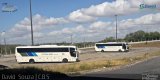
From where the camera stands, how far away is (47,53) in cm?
5834

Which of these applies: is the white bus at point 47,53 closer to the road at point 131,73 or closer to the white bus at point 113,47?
the road at point 131,73

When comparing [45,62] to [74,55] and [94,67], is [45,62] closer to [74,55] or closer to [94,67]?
[74,55]

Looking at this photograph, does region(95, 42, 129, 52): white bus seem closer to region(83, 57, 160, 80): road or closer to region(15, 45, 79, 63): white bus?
region(15, 45, 79, 63): white bus

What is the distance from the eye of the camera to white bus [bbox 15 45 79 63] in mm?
58219

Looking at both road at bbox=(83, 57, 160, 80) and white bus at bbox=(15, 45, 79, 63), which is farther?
white bus at bbox=(15, 45, 79, 63)

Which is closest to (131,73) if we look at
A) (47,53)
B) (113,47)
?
(47,53)

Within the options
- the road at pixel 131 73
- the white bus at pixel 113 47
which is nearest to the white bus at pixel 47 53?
the road at pixel 131 73

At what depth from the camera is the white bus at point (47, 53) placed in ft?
191

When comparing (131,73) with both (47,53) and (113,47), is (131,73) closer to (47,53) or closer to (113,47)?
(47,53)

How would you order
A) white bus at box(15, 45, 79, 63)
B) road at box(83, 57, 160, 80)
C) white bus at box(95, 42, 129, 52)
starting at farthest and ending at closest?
white bus at box(95, 42, 129, 52) < white bus at box(15, 45, 79, 63) < road at box(83, 57, 160, 80)

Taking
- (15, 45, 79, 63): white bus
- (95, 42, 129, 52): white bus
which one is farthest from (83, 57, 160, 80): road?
(95, 42, 129, 52): white bus

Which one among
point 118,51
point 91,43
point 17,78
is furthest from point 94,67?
point 91,43

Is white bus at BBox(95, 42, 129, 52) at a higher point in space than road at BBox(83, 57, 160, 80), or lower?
higher

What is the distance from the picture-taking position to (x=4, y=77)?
23.9 m
